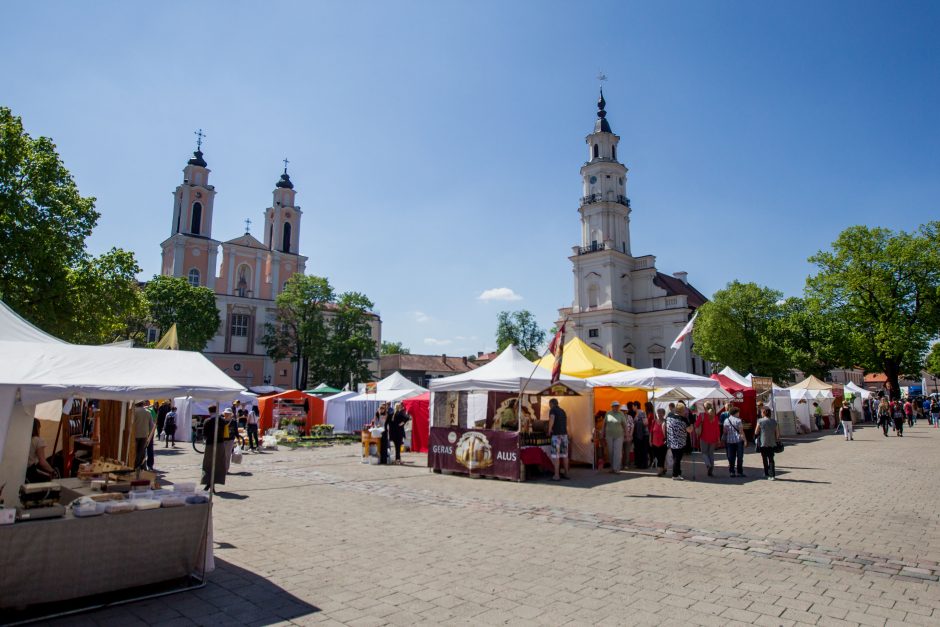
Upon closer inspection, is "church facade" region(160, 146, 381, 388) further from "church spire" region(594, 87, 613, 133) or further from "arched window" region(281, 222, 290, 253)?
"church spire" region(594, 87, 613, 133)

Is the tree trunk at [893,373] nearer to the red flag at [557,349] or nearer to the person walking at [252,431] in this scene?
the red flag at [557,349]

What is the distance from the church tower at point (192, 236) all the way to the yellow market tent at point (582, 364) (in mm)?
45173

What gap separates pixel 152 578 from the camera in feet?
16.6

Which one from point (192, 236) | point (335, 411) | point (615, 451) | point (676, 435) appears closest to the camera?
point (676, 435)

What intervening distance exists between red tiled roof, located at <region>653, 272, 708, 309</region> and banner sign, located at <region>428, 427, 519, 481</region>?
49.4m

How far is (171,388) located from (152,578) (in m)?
1.83

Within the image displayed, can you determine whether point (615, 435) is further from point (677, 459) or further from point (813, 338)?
point (813, 338)

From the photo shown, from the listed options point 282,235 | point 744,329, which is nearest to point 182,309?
point 282,235

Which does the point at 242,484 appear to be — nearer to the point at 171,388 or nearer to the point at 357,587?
the point at 171,388

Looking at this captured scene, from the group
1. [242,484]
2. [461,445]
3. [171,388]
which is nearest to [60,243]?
[242,484]

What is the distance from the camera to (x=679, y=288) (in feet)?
216

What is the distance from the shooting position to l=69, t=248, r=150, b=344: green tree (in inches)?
750

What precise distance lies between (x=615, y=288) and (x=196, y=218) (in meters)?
43.7

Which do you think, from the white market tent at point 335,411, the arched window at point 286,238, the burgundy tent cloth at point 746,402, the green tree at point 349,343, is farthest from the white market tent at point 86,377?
the arched window at point 286,238
